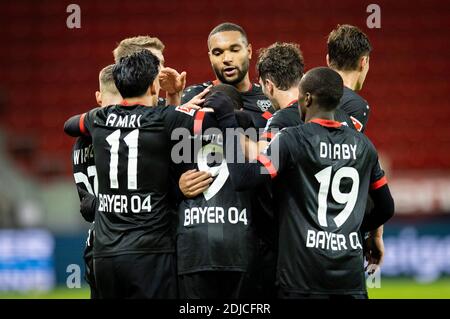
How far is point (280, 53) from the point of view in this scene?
16.2 ft

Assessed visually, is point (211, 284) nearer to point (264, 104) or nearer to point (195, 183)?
point (195, 183)

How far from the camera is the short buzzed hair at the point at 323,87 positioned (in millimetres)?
4328

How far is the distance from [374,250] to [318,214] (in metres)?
1.10

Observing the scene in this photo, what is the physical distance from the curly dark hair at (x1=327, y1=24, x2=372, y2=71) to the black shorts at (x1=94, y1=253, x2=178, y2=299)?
69.4 inches

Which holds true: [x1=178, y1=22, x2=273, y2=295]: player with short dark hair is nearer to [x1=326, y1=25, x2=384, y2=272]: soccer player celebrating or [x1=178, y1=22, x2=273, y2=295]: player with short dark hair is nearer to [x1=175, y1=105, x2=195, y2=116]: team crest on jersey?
[x1=326, y1=25, x2=384, y2=272]: soccer player celebrating

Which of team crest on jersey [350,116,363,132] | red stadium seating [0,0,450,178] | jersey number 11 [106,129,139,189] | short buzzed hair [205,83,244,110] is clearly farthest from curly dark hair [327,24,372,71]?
red stadium seating [0,0,450,178]

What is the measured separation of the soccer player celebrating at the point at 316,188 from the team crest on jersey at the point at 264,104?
110 cm

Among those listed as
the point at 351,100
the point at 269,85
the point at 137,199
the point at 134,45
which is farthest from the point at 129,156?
the point at 351,100

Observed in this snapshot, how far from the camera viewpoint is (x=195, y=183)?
15.0ft

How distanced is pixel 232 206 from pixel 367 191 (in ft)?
2.49

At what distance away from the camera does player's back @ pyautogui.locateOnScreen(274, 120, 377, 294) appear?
13.8 ft
